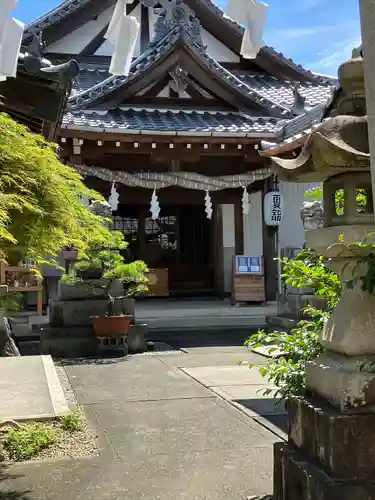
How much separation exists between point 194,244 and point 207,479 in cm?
1300

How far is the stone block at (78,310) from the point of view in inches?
351

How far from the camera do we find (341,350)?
2881 mm

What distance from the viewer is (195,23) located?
14.4 m

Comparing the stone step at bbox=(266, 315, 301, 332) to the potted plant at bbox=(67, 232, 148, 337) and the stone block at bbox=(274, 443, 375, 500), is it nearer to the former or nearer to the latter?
the potted plant at bbox=(67, 232, 148, 337)

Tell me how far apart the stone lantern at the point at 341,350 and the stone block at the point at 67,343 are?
19.6 ft

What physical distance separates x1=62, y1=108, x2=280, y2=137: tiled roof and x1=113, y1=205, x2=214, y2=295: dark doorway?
10.4ft

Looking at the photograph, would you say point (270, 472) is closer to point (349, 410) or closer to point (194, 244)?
point (349, 410)

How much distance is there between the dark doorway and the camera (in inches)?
636

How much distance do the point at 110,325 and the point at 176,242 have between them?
26.4 ft

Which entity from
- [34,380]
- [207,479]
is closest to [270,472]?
Answer: [207,479]

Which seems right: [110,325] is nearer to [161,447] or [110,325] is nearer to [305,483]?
[161,447]

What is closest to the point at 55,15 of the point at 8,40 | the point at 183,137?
the point at 183,137

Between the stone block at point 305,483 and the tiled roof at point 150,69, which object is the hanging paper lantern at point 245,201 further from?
the stone block at point 305,483

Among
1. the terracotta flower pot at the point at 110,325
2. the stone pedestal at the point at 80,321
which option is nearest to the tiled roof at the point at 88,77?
the stone pedestal at the point at 80,321
